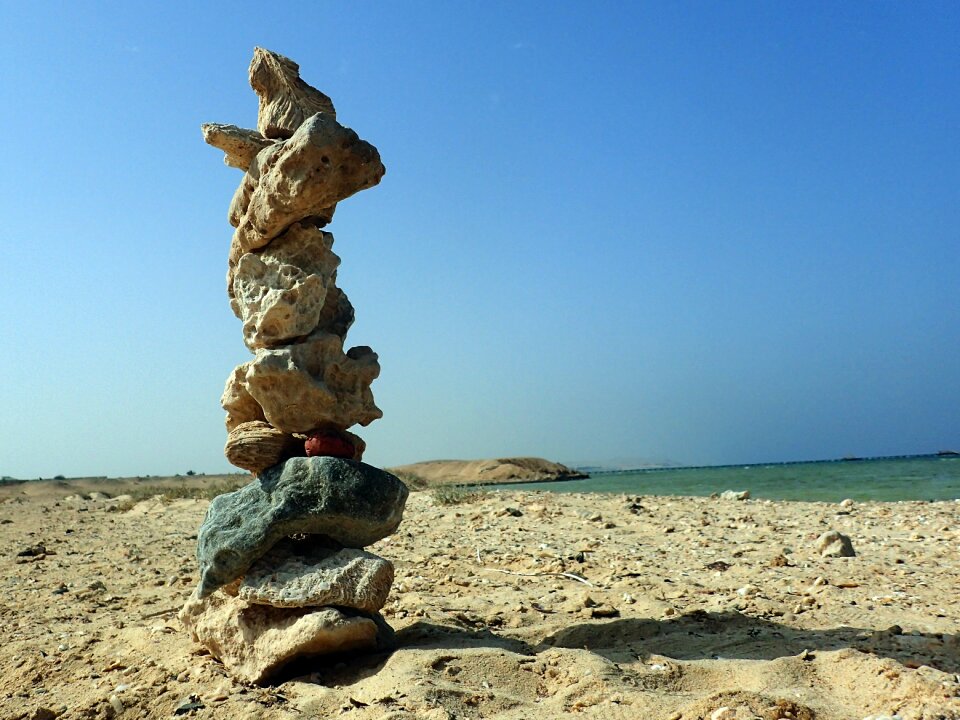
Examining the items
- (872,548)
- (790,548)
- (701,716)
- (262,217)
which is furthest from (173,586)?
(872,548)

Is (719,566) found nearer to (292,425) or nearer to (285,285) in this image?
(292,425)

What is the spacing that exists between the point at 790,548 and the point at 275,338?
6.29m

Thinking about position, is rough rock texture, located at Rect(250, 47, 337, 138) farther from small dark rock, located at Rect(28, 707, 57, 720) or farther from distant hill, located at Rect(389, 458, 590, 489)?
distant hill, located at Rect(389, 458, 590, 489)

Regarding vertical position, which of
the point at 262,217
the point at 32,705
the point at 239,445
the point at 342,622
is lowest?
the point at 32,705

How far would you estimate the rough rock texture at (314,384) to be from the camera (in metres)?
5.04

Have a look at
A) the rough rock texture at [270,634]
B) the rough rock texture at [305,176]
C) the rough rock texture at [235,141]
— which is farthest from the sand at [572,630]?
the rough rock texture at [235,141]

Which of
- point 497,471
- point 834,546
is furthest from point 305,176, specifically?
point 497,471

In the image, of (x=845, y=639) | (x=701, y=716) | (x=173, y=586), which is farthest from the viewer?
(x=173, y=586)

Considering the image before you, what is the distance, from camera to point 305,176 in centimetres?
506

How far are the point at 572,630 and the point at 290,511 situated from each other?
2.29 meters

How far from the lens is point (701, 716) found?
11.4 ft

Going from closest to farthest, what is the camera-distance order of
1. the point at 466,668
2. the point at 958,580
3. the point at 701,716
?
the point at 701,716 < the point at 466,668 < the point at 958,580

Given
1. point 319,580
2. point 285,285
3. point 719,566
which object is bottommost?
point 719,566

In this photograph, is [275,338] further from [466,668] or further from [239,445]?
[466,668]
